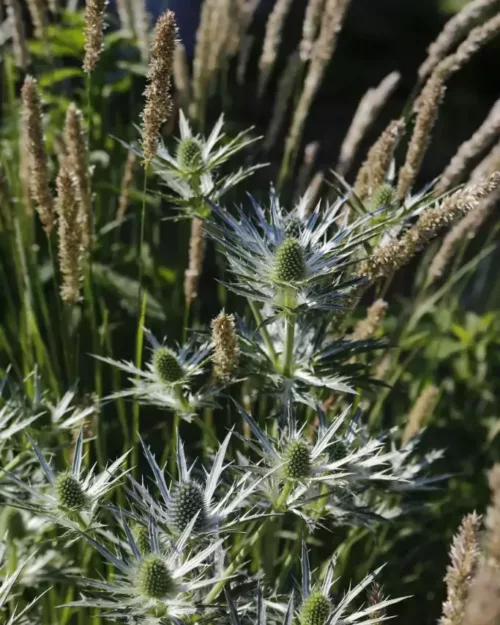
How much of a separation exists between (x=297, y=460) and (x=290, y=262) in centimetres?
24

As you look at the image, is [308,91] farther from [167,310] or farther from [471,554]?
[471,554]

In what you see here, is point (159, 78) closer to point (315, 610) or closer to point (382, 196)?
point (382, 196)

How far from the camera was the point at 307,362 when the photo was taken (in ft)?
3.72

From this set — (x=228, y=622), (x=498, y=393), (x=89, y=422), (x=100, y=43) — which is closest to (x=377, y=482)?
(x=228, y=622)

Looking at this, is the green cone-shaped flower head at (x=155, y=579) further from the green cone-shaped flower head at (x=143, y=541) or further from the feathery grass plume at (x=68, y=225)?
the feathery grass plume at (x=68, y=225)

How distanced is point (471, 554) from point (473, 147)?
714 mm

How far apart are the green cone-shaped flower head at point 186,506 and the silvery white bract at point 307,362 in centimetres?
23

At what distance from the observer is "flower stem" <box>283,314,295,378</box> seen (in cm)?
104

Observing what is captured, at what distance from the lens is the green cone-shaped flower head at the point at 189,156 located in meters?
1.17

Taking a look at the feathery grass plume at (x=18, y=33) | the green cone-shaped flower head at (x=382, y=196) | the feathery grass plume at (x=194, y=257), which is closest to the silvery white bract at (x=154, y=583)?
the feathery grass plume at (x=194, y=257)

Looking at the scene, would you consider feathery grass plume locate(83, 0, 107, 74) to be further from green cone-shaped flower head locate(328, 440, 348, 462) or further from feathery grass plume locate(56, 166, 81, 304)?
green cone-shaped flower head locate(328, 440, 348, 462)

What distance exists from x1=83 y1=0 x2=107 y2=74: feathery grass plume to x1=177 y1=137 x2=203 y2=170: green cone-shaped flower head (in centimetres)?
18

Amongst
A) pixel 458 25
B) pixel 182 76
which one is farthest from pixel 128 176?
pixel 458 25

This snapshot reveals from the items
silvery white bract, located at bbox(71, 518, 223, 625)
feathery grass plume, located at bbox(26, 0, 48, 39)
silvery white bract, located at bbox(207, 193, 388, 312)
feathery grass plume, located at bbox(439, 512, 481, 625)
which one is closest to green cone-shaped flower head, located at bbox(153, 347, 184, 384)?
silvery white bract, located at bbox(207, 193, 388, 312)
